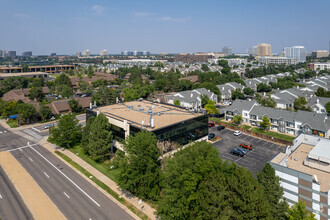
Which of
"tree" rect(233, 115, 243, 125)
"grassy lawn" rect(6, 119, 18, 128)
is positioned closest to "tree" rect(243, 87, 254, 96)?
"tree" rect(233, 115, 243, 125)

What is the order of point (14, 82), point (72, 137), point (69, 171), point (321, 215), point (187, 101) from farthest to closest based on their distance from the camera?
point (14, 82)
point (187, 101)
point (72, 137)
point (69, 171)
point (321, 215)

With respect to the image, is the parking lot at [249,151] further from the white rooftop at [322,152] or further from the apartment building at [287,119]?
the white rooftop at [322,152]

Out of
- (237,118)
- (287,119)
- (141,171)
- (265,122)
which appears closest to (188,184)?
(141,171)

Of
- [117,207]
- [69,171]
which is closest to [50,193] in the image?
[69,171]

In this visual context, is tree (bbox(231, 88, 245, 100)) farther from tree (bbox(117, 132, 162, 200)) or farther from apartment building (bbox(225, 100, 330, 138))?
tree (bbox(117, 132, 162, 200))

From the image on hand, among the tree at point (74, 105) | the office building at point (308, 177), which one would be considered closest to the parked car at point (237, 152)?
the office building at point (308, 177)

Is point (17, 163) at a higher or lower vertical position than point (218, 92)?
lower

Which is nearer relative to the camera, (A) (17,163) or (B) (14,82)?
(A) (17,163)

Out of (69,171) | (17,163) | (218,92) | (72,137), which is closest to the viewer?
(69,171)

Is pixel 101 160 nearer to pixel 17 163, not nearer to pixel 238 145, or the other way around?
pixel 17 163
